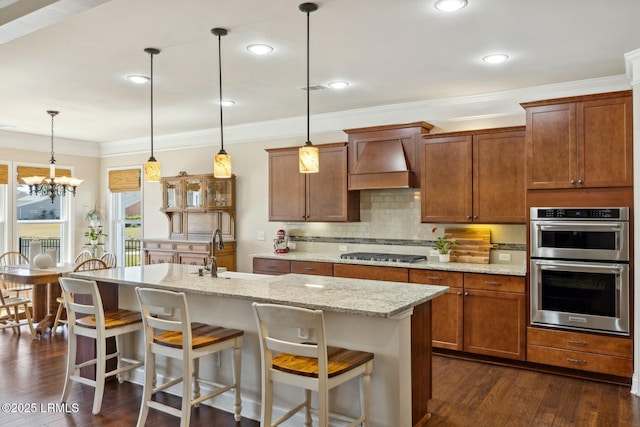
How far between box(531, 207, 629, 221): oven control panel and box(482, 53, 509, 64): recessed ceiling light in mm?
1282

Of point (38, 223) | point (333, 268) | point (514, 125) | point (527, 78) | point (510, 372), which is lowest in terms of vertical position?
point (510, 372)

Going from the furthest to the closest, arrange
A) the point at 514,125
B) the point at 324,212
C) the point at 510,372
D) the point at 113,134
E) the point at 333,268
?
the point at 113,134, the point at 324,212, the point at 333,268, the point at 514,125, the point at 510,372

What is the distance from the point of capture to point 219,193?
6.75 meters

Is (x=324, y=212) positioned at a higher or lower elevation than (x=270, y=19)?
lower

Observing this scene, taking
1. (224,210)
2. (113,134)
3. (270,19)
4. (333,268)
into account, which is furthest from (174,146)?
(270,19)

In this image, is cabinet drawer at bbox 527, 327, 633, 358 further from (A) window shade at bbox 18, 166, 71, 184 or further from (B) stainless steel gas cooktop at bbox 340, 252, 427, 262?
(A) window shade at bbox 18, 166, 71, 184

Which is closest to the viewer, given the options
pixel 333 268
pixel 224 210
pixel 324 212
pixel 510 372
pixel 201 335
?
pixel 201 335

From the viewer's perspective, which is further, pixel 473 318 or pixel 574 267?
pixel 473 318

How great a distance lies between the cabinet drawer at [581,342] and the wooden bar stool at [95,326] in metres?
3.23

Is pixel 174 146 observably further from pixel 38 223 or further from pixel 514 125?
pixel 514 125

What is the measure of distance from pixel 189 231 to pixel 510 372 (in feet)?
15.4

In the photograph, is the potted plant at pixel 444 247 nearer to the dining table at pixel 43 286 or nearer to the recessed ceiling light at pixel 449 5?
the recessed ceiling light at pixel 449 5

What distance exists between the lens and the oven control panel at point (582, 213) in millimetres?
3803

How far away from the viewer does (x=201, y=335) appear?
9.94 ft
